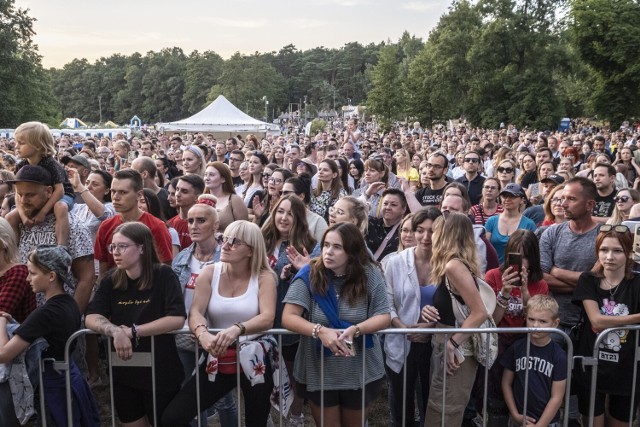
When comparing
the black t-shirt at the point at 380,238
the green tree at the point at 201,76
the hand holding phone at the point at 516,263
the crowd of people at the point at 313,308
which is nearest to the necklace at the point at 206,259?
the crowd of people at the point at 313,308

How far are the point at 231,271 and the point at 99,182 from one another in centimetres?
287

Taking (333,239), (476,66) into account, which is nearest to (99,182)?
(333,239)

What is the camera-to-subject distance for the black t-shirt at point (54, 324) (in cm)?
357

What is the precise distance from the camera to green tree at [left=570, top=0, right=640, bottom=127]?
34000 mm

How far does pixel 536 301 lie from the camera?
4.15 metres

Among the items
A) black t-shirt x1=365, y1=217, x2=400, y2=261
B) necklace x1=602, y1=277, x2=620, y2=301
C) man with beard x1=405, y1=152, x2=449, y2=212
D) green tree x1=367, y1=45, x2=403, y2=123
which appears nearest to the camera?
necklace x1=602, y1=277, x2=620, y2=301

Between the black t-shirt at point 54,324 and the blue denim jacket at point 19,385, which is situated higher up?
the black t-shirt at point 54,324

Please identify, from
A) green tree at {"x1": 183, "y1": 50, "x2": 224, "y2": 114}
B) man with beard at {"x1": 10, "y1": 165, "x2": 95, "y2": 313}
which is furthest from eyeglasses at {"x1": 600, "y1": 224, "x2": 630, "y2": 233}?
green tree at {"x1": 183, "y1": 50, "x2": 224, "y2": 114}

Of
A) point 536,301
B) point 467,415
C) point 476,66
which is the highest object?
point 476,66

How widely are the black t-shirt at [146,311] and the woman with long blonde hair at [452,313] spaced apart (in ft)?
5.59

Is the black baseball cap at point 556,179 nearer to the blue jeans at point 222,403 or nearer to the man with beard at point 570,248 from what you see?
the man with beard at point 570,248

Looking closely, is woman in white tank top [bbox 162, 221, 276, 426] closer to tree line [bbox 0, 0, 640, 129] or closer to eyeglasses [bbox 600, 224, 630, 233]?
eyeglasses [bbox 600, 224, 630, 233]

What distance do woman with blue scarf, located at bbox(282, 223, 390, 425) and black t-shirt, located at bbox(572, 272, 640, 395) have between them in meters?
1.56

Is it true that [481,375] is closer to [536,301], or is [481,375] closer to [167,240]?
[536,301]
